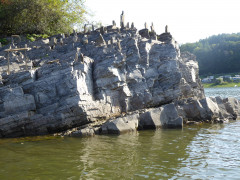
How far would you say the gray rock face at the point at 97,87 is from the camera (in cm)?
2330

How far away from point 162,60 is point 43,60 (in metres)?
14.5

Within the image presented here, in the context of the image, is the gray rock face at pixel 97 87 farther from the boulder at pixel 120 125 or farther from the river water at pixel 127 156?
the river water at pixel 127 156

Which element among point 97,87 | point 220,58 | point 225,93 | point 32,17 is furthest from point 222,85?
point 97,87

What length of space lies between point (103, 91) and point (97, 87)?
75 centimetres

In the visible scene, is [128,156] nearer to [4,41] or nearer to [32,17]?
[4,41]

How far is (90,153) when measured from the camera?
674 inches

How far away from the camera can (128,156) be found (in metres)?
16.2

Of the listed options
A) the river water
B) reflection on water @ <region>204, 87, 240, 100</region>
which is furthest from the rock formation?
reflection on water @ <region>204, 87, 240, 100</region>

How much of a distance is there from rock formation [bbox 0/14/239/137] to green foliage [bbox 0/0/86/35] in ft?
47.0

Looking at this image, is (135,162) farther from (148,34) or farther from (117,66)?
(148,34)

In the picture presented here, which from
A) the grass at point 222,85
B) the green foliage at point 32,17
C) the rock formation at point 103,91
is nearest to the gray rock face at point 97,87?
the rock formation at point 103,91

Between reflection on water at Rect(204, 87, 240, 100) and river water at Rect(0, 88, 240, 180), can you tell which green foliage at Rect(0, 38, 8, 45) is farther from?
reflection on water at Rect(204, 87, 240, 100)

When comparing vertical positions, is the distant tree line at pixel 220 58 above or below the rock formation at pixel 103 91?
above

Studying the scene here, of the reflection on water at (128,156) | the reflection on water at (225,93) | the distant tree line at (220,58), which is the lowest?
the reflection on water at (128,156)
